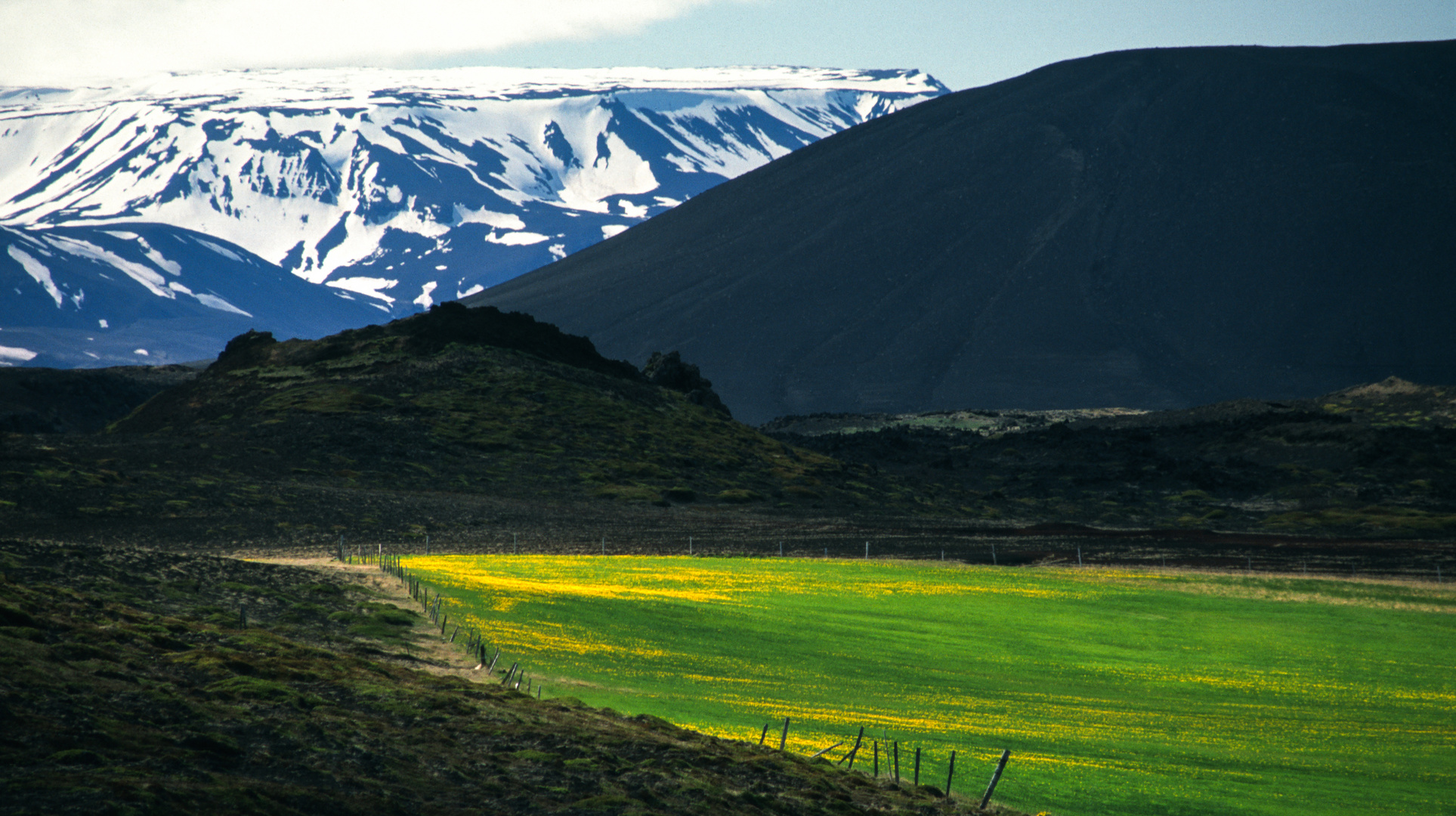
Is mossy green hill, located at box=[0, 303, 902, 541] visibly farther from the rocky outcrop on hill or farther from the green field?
the green field

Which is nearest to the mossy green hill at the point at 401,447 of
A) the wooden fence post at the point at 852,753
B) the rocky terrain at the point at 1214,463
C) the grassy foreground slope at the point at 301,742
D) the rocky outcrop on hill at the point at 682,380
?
the rocky outcrop on hill at the point at 682,380

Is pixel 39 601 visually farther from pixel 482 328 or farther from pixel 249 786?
pixel 482 328

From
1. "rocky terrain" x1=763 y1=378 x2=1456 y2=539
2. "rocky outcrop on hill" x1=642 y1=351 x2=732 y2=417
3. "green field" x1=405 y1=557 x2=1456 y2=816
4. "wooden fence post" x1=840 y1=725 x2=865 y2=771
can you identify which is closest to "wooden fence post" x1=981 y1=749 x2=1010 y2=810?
"green field" x1=405 y1=557 x2=1456 y2=816

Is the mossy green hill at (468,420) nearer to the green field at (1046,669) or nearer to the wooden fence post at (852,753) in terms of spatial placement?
the green field at (1046,669)

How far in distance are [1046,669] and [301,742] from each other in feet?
70.9

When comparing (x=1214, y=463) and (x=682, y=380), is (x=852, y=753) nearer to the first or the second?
(x=1214, y=463)

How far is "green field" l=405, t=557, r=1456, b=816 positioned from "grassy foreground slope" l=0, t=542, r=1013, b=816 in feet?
12.0

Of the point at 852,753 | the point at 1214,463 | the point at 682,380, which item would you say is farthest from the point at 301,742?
the point at 682,380

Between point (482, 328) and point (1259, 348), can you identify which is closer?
point (482, 328)

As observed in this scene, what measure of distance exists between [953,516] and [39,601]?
70479 mm

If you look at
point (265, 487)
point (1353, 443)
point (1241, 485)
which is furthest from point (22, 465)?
point (1353, 443)

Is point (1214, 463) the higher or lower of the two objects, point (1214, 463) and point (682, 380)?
the lower

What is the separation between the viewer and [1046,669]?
32.5 metres

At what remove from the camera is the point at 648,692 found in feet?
86.9
